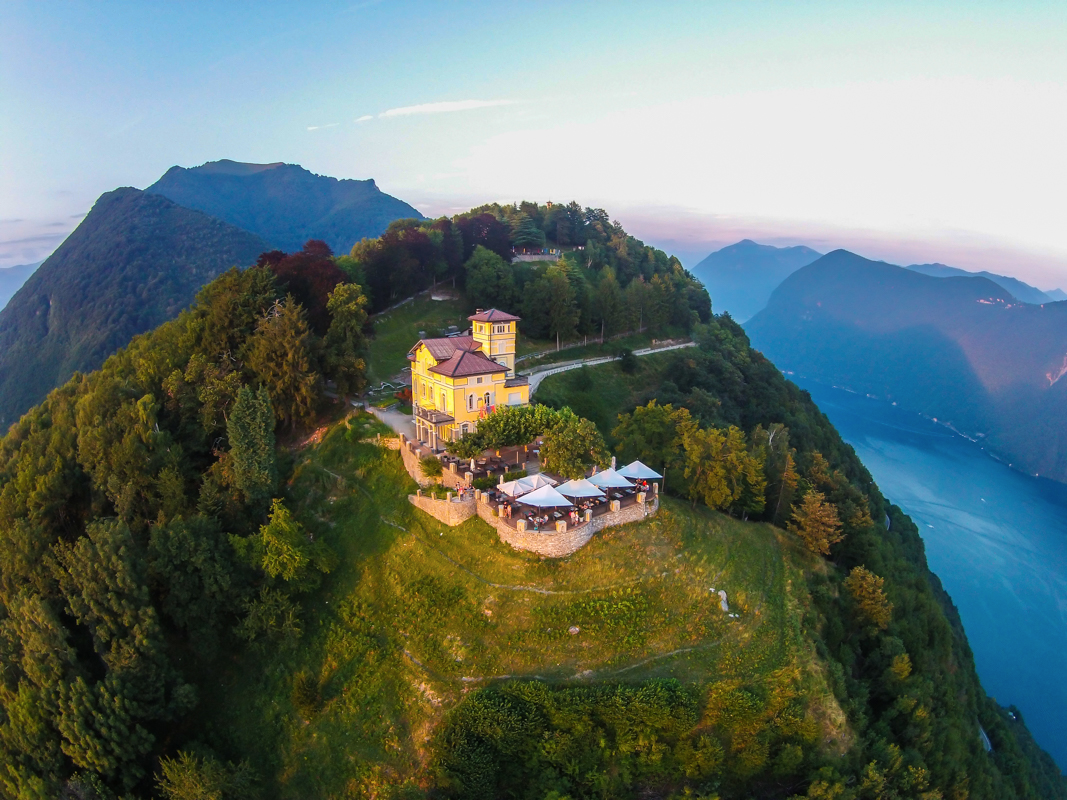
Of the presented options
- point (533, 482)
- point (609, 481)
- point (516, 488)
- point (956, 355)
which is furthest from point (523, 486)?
point (956, 355)

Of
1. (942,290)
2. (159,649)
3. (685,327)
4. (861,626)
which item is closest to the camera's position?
(159,649)

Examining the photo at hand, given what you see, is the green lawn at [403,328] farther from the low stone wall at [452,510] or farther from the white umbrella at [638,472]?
the white umbrella at [638,472]

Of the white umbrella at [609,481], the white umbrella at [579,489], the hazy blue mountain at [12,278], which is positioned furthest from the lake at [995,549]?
the hazy blue mountain at [12,278]

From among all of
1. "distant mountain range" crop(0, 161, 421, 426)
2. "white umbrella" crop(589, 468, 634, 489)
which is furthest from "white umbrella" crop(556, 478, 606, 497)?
"distant mountain range" crop(0, 161, 421, 426)

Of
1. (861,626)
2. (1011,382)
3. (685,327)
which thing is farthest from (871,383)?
(861,626)

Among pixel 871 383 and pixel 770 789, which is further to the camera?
pixel 871 383

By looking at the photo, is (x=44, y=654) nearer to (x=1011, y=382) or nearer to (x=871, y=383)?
(x=1011, y=382)

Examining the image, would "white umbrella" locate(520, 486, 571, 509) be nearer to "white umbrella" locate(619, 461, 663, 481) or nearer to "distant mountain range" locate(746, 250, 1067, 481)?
"white umbrella" locate(619, 461, 663, 481)
